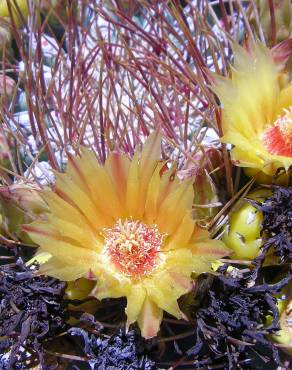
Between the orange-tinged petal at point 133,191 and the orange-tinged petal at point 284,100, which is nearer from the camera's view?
the orange-tinged petal at point 133,191

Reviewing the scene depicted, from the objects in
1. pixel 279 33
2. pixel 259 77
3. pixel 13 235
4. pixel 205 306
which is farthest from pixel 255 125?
pixel 13 235

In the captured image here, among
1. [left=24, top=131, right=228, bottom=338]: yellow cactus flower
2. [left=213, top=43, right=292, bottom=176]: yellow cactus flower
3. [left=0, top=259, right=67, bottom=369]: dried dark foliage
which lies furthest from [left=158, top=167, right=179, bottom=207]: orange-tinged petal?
[left=0, top=259, right=67, bottom=369]: dried dark foliage

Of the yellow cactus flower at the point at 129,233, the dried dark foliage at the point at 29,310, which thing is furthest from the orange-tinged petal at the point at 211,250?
the dried dark foliage at the point at 29,310

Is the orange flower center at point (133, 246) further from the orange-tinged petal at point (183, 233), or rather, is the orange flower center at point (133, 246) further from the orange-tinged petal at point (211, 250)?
the orange-tinged petal at point (211, 250)

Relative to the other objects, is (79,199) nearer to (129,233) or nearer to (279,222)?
(129,233)

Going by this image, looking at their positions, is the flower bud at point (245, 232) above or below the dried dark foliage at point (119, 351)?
above

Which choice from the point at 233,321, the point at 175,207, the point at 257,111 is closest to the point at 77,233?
the point at 175,207

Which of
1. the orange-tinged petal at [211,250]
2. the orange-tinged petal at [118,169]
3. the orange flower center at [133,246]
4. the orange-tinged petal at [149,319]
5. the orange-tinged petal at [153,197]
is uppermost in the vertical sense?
the orange-tinged petal at [118,169]
